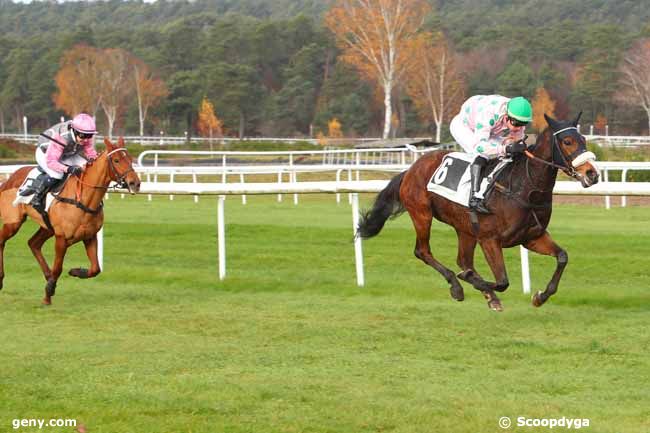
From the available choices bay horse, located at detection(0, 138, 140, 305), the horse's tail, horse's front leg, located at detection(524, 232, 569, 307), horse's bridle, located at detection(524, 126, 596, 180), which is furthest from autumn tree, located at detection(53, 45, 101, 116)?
horse's bridle, located at detection(524, 126, 596, 180)

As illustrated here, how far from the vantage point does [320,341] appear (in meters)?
6.95

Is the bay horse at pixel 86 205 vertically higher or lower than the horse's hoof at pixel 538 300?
higher

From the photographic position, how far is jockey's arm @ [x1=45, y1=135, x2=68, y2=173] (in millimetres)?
9008

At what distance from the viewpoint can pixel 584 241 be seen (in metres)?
11.0

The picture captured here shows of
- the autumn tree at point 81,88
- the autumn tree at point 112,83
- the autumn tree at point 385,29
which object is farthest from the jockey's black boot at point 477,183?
the autumn tree at point 81,88

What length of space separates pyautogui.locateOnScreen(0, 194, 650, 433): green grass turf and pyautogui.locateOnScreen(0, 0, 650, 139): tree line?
32.1m

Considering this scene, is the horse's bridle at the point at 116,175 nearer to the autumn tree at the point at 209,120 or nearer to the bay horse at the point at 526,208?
the bay horse at the point at 526,208

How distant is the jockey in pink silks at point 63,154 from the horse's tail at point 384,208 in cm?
233

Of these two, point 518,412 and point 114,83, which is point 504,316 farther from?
point 114,83

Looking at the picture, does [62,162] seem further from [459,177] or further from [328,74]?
[328,74]

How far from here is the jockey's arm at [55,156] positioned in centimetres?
901

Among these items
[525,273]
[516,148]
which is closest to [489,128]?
[516,148]

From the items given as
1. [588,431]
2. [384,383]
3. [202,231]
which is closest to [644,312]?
[384,383]

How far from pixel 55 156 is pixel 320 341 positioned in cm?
326
